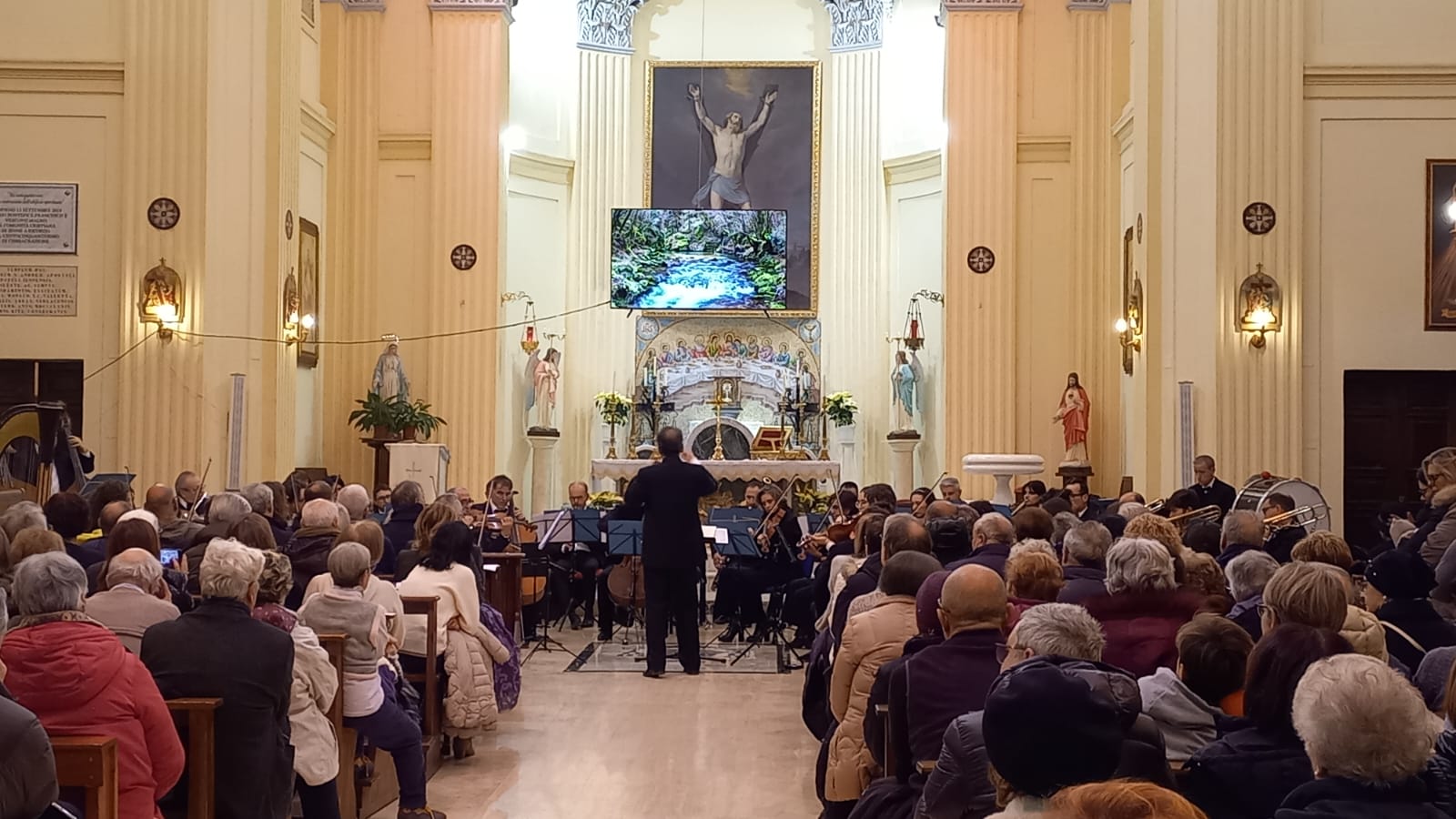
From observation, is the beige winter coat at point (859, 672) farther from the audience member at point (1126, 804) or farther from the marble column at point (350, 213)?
the marble column at point (350, 213)

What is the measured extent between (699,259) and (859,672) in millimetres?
14446

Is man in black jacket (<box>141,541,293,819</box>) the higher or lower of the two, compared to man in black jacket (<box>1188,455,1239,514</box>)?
lower

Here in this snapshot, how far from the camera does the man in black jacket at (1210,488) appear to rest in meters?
11.5

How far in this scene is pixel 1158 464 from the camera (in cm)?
1415

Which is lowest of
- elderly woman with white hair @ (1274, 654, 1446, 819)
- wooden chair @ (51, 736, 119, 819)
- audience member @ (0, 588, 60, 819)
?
wooden chair @ (51, 736, 119, 819)

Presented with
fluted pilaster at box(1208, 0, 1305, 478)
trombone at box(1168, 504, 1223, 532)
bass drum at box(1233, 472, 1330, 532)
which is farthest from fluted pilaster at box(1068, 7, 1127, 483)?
trombone at box(1168, 504, 1223, 532)

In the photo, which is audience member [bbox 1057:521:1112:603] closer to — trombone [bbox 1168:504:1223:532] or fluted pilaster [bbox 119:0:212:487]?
trombone [bbox 1168:504:1223:532]

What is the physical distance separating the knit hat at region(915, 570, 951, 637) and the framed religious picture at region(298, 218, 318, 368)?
40.9 ft

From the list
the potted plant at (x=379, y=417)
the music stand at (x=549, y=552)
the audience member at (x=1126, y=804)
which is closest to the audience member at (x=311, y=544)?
the music stand at (x=549, y=552)

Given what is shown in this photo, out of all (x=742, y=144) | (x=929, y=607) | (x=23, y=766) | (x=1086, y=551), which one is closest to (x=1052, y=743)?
(x=23, y=766)

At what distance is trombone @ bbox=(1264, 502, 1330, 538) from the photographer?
8953 mm

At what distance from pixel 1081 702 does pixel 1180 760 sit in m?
1.51

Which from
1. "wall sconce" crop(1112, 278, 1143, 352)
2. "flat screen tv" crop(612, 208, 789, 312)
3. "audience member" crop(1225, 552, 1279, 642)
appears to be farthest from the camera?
"flat screen tv" crop(612, 208, 789, 312)

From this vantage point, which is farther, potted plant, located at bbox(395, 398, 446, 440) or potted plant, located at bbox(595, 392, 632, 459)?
potted plant, located at bbox(595, 392, 632, 459)
